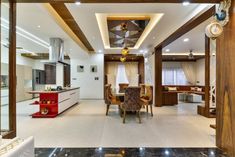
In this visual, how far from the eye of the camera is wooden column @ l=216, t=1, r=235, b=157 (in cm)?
299

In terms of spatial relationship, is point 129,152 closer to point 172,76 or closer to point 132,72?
point 132,72

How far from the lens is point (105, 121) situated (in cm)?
550

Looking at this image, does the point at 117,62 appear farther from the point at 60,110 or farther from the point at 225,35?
the point at 225,35

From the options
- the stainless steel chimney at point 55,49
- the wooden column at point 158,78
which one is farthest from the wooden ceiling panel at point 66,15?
the wooden column at point 158,78

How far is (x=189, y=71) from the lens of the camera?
45.1ft

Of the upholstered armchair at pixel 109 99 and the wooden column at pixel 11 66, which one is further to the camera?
the upholstered armchair at pixel 109 99

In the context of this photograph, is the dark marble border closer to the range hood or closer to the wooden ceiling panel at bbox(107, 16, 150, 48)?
the wooden ceiling panel at bbox(107, 16, 150, 48)

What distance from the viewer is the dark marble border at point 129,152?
3.08 metres

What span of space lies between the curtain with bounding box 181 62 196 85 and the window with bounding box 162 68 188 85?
24 cm

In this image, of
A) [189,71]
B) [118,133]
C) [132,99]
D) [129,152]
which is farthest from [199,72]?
[129,152]

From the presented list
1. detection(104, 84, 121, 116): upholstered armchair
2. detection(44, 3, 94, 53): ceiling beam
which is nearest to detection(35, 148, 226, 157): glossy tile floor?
detection(44, 3, 94, 53): ceiling beam

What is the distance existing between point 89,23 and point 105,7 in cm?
134

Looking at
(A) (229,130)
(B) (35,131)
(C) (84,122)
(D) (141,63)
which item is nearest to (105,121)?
(C) (84,122)

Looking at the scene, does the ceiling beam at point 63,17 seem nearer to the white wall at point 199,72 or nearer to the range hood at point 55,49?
the range hood at point 55,49
